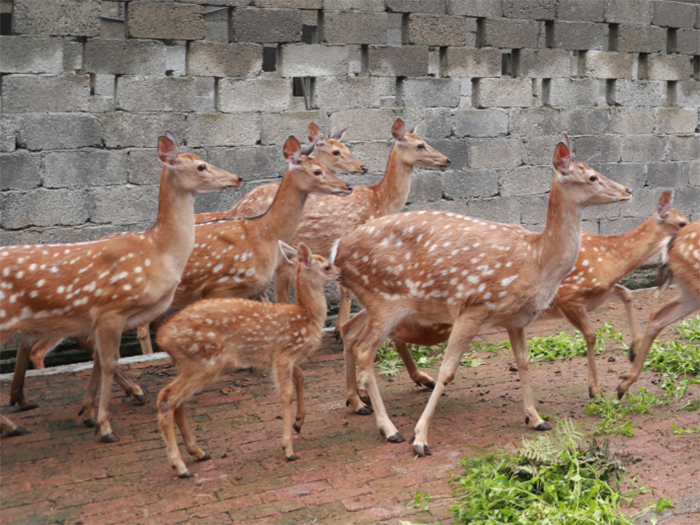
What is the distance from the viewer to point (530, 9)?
10.1 metres

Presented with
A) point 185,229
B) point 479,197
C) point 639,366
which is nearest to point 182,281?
point 185,229

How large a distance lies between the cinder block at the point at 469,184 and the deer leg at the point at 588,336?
325cm

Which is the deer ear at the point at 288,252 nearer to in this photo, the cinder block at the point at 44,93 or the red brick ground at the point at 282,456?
the red brick ground at the point at 282,456

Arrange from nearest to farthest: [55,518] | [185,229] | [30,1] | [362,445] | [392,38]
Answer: [55,518] < [362,445] < [185,229] < [30,1] < [392,38]

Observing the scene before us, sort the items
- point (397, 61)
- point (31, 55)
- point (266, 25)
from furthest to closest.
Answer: point (397, 61)
point (266, 25)
point (31, 55)

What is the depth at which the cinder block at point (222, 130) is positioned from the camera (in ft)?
27.5

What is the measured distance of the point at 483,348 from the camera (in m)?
8.26

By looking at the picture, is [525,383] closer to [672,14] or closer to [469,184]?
[469,184]

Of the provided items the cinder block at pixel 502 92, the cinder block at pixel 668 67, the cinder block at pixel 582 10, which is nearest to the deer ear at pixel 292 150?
the cinder block at pixel 502 92

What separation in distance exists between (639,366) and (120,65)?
5.22m

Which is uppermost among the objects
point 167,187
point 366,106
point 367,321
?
point 366,106

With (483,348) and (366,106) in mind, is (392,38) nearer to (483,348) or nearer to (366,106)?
(366,106)

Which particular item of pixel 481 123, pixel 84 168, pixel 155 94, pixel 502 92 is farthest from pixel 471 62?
pixel 84 168

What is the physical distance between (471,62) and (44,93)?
15.3ft
